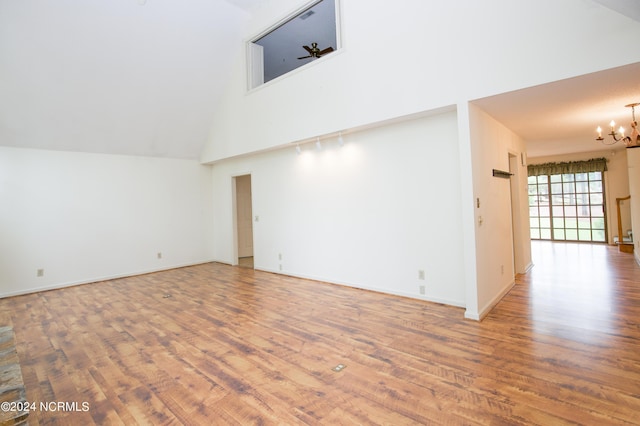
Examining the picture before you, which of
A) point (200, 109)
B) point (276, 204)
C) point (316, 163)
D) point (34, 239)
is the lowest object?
point (34, 239)


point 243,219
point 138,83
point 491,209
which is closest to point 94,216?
point 138,83

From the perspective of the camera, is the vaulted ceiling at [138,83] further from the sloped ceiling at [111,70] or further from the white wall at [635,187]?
the white wall at [635,187]

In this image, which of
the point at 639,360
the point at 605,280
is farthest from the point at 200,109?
the point at 605,280

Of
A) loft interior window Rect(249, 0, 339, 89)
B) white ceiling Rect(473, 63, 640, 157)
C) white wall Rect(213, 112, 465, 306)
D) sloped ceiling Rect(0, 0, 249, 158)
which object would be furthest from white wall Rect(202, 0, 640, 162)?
sloped ceiling Rect(0, 0, 249, 158)

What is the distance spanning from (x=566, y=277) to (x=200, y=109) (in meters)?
7.22

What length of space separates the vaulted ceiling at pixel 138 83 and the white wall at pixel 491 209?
225mm

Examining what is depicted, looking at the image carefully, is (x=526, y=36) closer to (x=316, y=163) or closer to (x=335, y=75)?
(x=335, y=75)

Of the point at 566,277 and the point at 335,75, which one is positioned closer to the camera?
the point at 335,75

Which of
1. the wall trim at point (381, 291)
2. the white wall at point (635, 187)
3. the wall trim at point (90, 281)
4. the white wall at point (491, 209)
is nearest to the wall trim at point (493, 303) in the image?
the white wall at point (491, 209)

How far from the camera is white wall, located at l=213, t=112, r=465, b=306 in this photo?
3.86 metres

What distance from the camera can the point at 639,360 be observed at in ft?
7.94

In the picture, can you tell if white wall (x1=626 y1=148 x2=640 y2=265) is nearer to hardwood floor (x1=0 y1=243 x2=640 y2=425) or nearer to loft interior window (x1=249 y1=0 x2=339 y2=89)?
hardwood floor (x1=0 y1=243 x2=640 y2=425)

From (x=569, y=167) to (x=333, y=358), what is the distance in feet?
29.8

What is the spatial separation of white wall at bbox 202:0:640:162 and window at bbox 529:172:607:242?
24.4 feet
